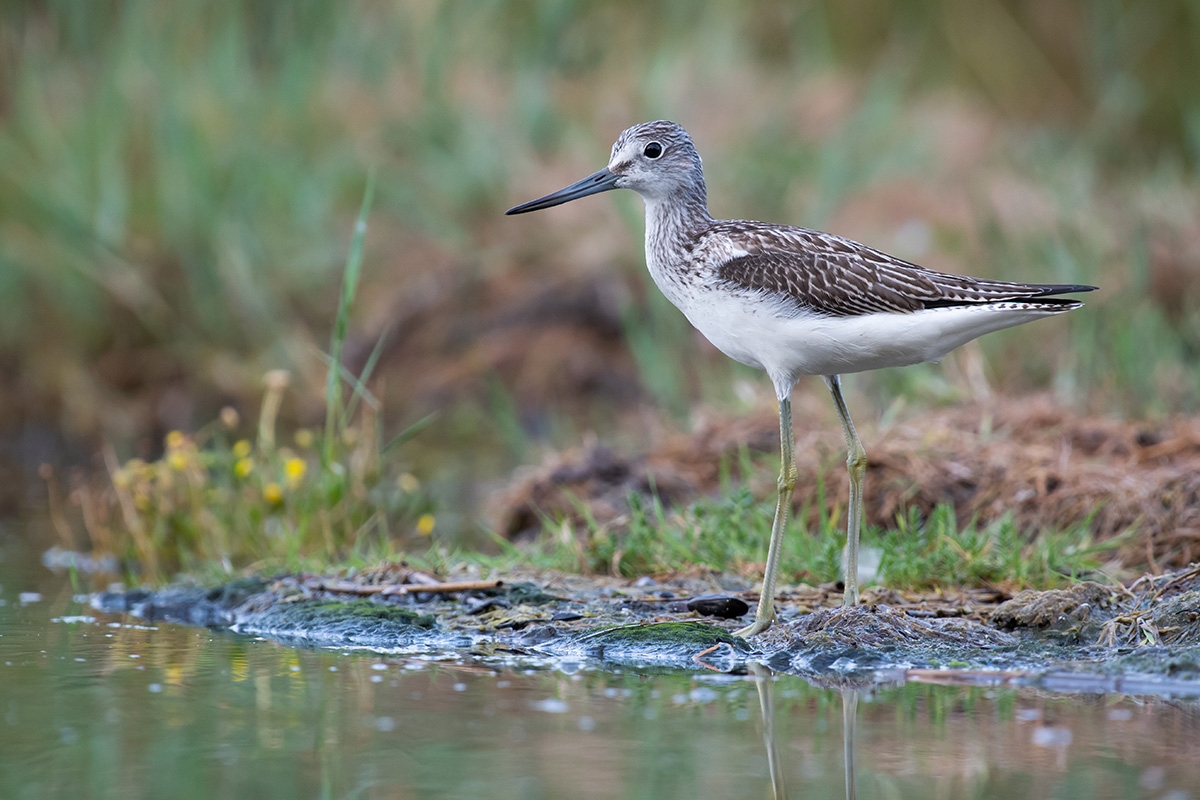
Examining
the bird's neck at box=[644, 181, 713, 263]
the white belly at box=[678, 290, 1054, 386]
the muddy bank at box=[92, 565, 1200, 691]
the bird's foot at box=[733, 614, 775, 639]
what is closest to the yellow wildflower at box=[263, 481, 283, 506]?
the muddy bank at box=[92, 565, 1200, 691]

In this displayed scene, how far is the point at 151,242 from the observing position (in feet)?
37.8

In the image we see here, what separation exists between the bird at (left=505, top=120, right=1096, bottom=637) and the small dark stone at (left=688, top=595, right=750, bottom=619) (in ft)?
0.56

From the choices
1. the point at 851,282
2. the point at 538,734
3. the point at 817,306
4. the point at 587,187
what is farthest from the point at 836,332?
the point at 538,734

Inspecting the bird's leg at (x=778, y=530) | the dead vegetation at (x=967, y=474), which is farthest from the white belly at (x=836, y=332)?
the dead vegetation at (x=967, y=474)

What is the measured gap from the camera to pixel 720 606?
5539 mm

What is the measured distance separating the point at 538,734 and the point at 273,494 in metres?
3.25

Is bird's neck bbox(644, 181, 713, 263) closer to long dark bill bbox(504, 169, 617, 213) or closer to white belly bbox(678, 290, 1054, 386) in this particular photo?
long dark bill bbox(504, 169, 617, 213)

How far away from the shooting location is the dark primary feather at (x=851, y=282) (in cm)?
520

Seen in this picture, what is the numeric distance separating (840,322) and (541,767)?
223 cm

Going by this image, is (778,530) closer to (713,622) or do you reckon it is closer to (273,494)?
(713,622)

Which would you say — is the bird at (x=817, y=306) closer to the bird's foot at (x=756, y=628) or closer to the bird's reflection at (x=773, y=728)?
the bird's foot at (x=756, y=628)

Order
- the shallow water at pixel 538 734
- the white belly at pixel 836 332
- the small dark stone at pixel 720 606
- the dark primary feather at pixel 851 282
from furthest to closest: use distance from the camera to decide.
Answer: the small dark stone at pixel 720 606, the dark primary feather at pixel 851 282, the white belly at pixel 836 332, the shallow water at pixel 538 734

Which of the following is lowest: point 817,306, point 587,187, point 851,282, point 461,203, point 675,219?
point 817,306

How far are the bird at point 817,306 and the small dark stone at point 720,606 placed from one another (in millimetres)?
170
